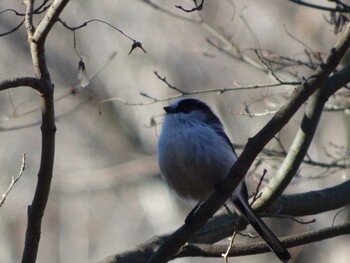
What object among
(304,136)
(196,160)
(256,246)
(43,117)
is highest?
(43,117)

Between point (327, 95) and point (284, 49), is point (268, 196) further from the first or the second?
point (284, 49)

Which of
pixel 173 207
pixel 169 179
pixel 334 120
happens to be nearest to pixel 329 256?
pixel 334 120

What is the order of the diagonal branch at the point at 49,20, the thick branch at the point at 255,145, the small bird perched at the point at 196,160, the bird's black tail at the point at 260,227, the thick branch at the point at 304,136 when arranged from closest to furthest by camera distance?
the diagonal branch at the point at 49,20 → the thick branch at the point at 255,145 → the thick branch at the point at 304,136 → the bird's black tail at the point at 260,227 → the small bird perched at the point at 196,160

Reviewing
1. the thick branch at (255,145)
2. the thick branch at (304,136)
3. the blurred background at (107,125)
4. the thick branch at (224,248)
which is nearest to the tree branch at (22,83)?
the thick branch at (255,145)

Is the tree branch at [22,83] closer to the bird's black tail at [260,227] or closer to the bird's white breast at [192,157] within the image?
the bird's white breast at [192,157]

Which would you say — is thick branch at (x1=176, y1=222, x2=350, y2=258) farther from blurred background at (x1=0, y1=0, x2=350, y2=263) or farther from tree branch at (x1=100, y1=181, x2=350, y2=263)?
blurred background at (x1=0, y1=0, x2=350, y2=263)

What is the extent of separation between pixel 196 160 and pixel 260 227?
58cm

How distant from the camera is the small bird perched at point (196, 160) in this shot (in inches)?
223

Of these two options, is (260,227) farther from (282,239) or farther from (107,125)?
(107,125)

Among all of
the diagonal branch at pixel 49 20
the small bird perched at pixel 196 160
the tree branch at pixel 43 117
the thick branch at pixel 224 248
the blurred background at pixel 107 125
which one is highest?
the diagonal branch at pixel 49 20

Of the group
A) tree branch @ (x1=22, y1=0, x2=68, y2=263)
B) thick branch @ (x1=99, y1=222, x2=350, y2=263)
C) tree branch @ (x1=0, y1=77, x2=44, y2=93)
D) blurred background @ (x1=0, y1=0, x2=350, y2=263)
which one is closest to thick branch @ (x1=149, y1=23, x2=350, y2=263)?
thick branch @ (x1=99, y1=222, x2=350, y2=263)

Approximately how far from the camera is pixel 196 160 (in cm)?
567

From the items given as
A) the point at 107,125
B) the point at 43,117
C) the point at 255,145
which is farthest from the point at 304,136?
the point at 107,125

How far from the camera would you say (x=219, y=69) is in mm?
14344
